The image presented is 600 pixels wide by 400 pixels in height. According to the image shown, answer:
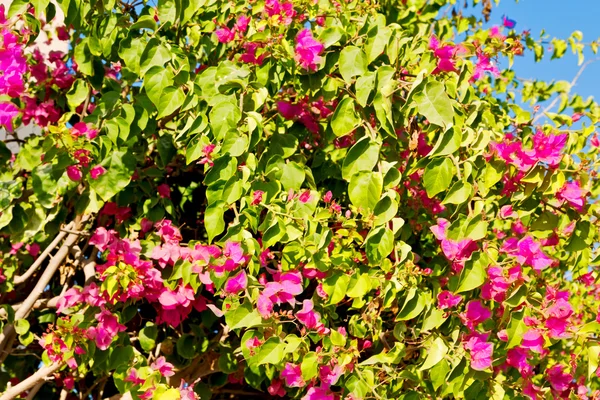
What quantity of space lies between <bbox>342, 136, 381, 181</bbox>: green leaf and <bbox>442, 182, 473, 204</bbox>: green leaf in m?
0.19

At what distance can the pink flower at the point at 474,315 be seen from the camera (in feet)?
6.27

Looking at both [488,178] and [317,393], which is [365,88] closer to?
[488,178]

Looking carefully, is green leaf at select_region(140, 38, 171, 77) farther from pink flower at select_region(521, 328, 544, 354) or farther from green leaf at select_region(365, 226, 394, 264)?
pink flower at select_region(521, 328, 544, 354)

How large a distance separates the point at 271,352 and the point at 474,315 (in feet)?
1.83

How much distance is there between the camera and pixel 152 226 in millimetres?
2250

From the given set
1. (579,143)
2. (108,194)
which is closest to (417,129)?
(579,143)

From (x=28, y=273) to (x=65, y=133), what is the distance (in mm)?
749

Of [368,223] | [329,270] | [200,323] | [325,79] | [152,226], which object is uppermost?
[325,79]

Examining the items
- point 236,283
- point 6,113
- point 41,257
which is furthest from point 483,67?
point 41,257

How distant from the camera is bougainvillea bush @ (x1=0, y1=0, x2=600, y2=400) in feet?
5.63

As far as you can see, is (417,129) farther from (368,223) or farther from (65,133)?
(65,133)

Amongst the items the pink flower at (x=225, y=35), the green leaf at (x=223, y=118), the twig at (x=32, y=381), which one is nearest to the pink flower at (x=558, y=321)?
the green leaf at (x=223, y=118)

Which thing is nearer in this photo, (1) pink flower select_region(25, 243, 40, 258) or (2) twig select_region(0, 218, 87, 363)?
(2) twig select_region(0, 218, 87, 363)

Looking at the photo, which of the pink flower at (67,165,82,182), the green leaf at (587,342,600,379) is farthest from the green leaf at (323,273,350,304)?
the pink flower at (67,165,82,182)
